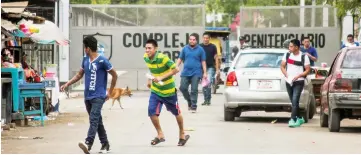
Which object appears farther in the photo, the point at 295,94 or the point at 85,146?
the point at 295,94

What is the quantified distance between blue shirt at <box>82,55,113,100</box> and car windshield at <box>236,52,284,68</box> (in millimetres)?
6680

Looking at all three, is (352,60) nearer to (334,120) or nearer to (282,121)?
(334,120)

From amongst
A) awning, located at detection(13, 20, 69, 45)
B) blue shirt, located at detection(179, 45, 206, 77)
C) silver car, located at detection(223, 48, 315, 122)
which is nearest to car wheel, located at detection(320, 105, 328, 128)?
silver car, located at detection(223, 48, 315, 122)

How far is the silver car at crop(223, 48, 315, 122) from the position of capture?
19.4 m

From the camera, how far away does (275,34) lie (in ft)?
119

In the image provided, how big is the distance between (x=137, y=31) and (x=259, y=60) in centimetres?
1615

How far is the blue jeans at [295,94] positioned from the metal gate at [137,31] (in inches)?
669

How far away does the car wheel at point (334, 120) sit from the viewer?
17.0 metres

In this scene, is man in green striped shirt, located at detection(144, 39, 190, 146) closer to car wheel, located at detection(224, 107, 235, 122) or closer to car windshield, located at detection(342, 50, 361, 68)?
car windshield, located at detection(342, 50, 361, 68)

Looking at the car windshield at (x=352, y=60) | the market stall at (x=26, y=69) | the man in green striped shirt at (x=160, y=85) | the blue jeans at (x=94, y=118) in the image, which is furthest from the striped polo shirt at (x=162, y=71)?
the market stall at (x=26, y=69)

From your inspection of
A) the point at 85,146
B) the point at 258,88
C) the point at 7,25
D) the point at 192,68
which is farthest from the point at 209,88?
the point at 85,146

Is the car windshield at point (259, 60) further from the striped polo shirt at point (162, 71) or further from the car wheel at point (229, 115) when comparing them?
the striped polo shirt at point (162, 71)

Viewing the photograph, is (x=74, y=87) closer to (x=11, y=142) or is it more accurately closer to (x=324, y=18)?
(x=324, y=18)

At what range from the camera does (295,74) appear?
1867 centimetres
